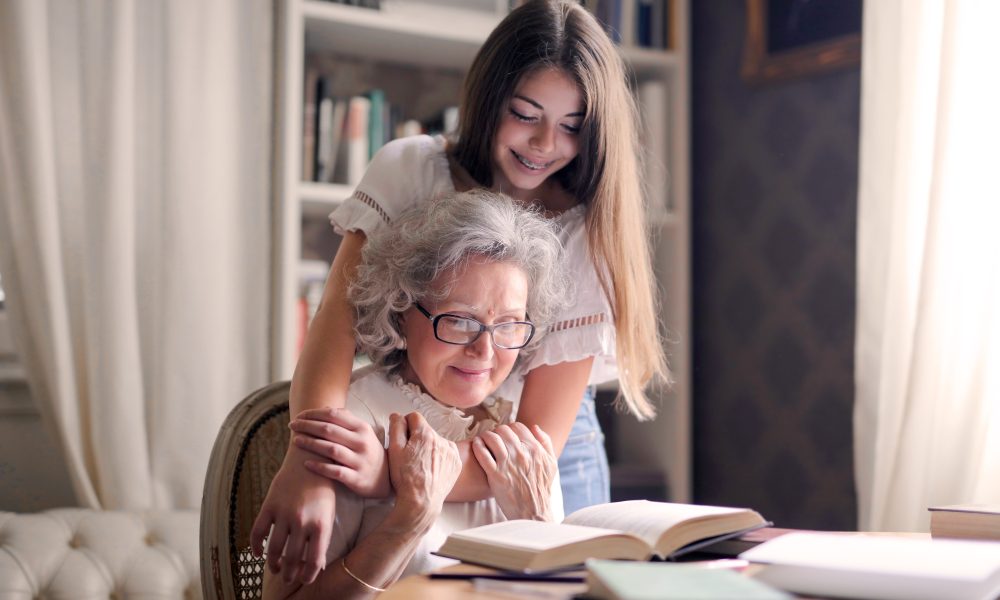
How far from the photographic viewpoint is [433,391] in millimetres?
1422

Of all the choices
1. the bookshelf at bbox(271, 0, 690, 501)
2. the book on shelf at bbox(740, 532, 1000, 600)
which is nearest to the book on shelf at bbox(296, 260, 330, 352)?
the bookshelf at bbox(271, 0, 690, 501)

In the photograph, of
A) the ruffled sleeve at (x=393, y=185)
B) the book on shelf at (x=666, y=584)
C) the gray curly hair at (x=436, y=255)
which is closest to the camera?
the book on shelf at (x=666, y=584)

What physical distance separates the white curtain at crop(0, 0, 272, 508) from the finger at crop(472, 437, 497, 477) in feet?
4.42

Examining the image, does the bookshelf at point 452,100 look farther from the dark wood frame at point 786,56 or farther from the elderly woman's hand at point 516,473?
the elderly woman's hand at point 516,473

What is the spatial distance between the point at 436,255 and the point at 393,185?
31cm

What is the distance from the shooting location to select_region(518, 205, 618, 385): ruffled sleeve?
1573 millimetres

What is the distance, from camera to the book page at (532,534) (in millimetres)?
955

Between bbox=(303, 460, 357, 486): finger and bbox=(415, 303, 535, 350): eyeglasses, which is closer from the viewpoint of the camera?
bbox=(303, 460, 357, 486): finger

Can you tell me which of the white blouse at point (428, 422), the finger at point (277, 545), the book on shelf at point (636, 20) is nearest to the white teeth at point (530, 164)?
the white blouse at point (428, 422)

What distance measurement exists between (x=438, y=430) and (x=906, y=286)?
133 cm

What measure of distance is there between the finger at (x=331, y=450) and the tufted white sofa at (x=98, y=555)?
113 centimetres

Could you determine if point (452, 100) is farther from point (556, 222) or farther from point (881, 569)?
point (881, 569)

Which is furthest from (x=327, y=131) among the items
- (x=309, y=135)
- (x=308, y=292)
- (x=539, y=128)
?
(x=539, y=128)

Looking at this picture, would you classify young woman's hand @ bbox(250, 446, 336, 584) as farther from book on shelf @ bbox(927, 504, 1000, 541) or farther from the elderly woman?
book on shelf @ bbox(927, 504, 1000, 541)
